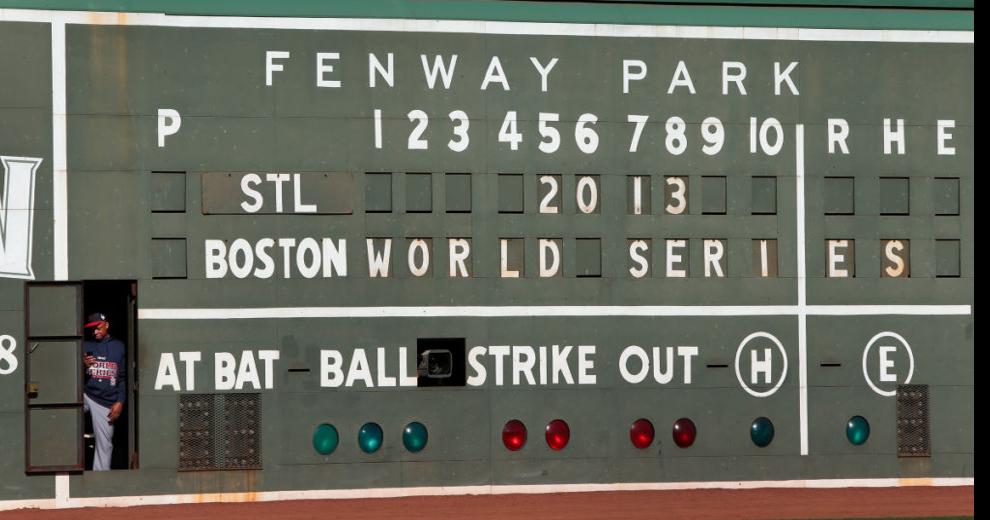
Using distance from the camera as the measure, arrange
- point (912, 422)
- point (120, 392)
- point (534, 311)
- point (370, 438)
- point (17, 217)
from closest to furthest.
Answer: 1. point (17, 217)
2. point (370, 438)
3. point (120, 392)
4. point (534, 311)
5. point (912, 422)

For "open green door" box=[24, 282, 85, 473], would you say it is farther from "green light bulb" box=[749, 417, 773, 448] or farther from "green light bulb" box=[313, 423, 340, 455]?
"green light bulb" box=[749, 417, 773, 448]

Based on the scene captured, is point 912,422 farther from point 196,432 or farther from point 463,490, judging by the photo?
point 196,432

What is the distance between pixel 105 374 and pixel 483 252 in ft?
11.6

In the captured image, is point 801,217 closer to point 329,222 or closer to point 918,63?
point 918,63

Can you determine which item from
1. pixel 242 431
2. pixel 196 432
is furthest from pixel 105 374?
pixel 242 431

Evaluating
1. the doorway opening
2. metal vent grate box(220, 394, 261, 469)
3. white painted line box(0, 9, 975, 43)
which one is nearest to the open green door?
the doorway opening

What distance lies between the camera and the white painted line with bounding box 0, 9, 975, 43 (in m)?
12.4

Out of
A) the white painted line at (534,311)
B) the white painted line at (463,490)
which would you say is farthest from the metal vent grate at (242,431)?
the white painted line at (534,311)

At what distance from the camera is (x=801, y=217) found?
43.8ft

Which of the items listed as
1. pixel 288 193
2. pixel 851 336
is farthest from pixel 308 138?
pixel 851 336

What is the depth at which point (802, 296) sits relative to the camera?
13328 millimetres

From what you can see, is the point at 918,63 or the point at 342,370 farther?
the point at 918,63

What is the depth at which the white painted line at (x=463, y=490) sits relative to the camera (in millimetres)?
12406

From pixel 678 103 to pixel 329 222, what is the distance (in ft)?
11.1
